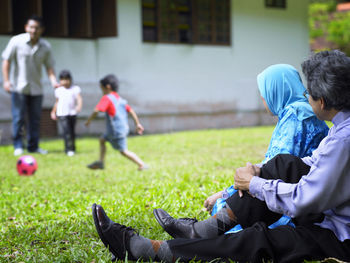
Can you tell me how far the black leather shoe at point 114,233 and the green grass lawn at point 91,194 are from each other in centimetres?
29

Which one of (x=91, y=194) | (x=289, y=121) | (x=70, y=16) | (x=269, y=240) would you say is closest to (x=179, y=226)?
(x=269, y=240)

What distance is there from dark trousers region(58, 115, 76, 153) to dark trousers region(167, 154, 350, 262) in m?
7.44

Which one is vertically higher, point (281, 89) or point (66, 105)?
point (281, 89)

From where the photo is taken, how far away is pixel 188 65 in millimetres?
15633

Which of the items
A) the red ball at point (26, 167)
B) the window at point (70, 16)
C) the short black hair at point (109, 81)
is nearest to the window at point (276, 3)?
the window at point (70, 16)

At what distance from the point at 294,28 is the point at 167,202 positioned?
1437 cm

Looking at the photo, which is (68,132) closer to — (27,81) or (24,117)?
(24,117)

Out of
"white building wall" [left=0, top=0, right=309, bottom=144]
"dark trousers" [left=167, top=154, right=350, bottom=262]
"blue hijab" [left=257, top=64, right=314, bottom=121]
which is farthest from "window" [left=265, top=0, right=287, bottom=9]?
"dark trousers" [left=167, top=154, right=350, bottom=262]

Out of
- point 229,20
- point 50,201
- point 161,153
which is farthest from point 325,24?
point 50,201

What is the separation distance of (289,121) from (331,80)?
80 centimetres

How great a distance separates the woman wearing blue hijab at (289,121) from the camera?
126 inches

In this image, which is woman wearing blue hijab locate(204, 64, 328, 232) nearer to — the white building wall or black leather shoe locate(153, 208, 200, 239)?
black leather shoe locate(153, 208, 200, 239)

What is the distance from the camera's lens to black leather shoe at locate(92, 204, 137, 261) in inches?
117

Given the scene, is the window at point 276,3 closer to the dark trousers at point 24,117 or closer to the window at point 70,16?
the window at point 70,16
